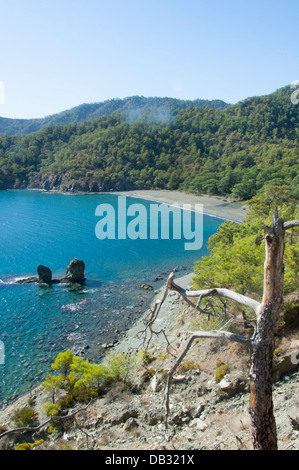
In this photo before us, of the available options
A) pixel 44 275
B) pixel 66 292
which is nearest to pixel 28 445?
pixel 66 292

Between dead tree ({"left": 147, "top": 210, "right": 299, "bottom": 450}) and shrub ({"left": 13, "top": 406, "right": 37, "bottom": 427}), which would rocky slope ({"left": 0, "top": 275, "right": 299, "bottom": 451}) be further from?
dead tree ({"left": 147, "top": 210, "right": 299, "bottom": 450})

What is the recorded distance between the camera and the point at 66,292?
33062mm

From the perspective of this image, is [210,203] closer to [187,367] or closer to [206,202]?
[206,202]

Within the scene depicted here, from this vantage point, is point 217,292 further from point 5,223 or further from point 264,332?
point 5,223

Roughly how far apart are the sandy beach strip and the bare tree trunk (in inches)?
2473

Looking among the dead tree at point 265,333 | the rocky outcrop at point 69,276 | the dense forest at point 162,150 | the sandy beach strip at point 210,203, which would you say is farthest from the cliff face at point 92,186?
the dead tree at point 265,333

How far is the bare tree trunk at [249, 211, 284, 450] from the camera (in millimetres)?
3830

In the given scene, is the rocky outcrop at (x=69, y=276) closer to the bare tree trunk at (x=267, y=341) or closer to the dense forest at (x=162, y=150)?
the bare tree trunk at (x=267, y=341)

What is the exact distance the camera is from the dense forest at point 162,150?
118 metres

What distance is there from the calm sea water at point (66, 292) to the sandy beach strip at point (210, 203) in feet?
20.0

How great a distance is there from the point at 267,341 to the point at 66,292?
31.4 meters

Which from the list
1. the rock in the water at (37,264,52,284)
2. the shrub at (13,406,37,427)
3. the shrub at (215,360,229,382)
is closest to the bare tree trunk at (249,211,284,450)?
the shrub at (215,360,229,382)

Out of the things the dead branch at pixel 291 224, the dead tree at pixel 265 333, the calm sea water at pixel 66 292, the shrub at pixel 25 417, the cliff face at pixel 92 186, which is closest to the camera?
the dead branch at pixel 291 224

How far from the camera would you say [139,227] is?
216 feet
